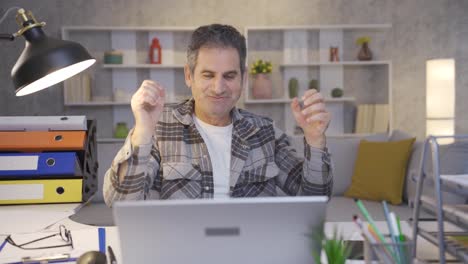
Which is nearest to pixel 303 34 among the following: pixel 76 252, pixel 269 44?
pixel 269 44

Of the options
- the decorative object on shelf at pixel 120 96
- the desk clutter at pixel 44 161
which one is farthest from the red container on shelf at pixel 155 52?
the desk clutter at pixel 44 161

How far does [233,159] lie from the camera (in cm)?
154

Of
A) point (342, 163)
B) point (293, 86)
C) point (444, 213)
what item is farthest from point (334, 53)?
point (444, 213)

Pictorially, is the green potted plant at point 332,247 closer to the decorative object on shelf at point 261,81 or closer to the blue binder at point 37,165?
the blue binder at point 37,165

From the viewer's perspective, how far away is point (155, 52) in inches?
170

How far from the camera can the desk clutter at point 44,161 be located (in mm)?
1603

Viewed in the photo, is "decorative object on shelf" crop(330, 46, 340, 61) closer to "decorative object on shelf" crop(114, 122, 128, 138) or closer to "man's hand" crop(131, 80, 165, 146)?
"decorative object on shelf" crop(114, 122, 128, 138)

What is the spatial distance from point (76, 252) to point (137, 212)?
0.47 meters

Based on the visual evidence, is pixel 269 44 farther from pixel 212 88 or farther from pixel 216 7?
pixel 212 88

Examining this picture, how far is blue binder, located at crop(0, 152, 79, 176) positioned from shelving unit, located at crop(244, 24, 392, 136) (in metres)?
2.96

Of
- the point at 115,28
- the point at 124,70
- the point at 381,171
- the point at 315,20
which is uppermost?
the point at 315,20

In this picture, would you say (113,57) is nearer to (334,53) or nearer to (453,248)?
(334,53)

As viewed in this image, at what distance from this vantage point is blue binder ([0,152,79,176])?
1.59m

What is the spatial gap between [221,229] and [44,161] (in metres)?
1.11
